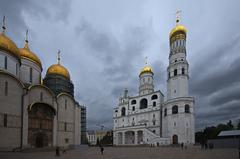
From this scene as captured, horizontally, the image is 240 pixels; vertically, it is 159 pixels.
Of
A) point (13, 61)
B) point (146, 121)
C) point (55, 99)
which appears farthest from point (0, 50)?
point (146, 121)

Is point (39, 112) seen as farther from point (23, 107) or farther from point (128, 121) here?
point (128, 121)

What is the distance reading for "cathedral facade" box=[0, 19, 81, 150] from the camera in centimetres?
2509

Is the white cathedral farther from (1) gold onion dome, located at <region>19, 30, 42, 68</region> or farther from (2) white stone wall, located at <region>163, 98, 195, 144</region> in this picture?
(1) gold onion dome, located at <region>19, 30, 42, 68</region>

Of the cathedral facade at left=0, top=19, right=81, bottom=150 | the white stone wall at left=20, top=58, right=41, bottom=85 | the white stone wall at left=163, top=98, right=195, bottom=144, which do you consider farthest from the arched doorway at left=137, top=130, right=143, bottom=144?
the white stone wall at left=20, top=58, right=41, bottom=85

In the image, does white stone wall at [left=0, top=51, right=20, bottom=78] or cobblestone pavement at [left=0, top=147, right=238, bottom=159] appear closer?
cobblestone pavement at [left=0, top=147, right=238, bottom=159]

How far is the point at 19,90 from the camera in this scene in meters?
26.8

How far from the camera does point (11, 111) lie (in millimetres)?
25438

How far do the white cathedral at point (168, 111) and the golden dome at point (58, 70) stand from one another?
71.2ft

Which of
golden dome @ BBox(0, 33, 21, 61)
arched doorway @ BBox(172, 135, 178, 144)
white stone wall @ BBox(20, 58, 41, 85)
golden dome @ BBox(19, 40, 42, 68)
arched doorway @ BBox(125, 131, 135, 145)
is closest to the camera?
golden dome @ BBox(0, 33, 21, 61)

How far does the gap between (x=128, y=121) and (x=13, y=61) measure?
37626 millimetres

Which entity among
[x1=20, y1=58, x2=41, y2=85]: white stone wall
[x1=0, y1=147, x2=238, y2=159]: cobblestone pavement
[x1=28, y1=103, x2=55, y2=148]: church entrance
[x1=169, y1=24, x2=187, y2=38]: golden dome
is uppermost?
[x1=169, y1=24, x2=187, y2=38]: golden dome

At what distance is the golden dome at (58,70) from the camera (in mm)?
39475

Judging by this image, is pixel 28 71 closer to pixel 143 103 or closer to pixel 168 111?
pixel 168 111

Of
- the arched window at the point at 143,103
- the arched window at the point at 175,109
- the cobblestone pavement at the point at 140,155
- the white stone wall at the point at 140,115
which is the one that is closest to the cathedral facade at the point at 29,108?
the cobblestone pavement at the point at 140,155
